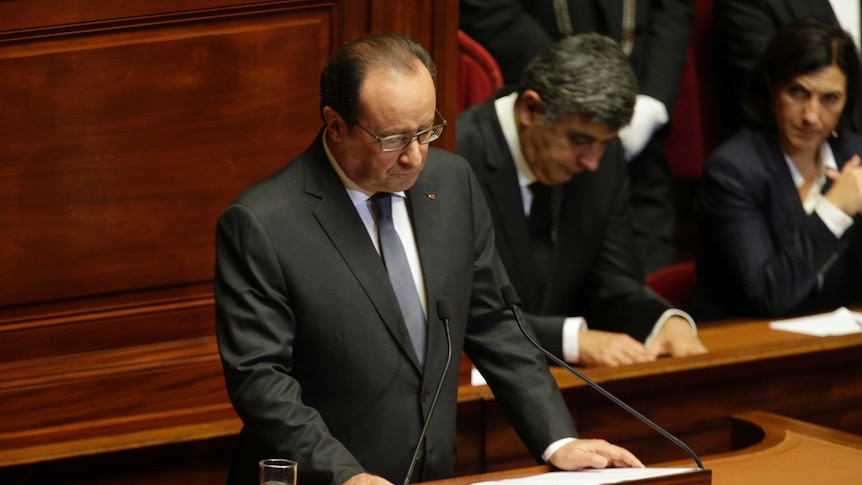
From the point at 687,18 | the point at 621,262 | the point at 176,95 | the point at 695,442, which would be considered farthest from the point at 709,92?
the point at 176,95

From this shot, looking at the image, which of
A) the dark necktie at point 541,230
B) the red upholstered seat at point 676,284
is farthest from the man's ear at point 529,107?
the red upholstered seat at point 676,284

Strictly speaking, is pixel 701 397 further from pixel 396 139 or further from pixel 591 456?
pixel 396 139

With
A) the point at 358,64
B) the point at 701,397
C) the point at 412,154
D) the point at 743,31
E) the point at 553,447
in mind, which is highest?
the point at 358,64

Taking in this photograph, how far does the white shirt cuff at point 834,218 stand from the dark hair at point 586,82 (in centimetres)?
87

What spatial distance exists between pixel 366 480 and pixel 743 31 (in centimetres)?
304

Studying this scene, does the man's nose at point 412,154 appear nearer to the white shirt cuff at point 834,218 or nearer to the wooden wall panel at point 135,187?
the wooden wall panel at point 135,187

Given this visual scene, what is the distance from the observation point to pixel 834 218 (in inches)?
154

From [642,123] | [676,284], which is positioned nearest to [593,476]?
[676,284]

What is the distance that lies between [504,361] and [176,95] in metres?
0.94

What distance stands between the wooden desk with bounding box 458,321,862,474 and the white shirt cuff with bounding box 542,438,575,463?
0.64 metres

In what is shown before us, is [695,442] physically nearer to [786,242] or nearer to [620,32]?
[786,242]

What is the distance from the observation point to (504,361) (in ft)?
7.94

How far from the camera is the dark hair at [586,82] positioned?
10.9 feet

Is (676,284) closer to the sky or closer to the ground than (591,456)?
closer to the ground
